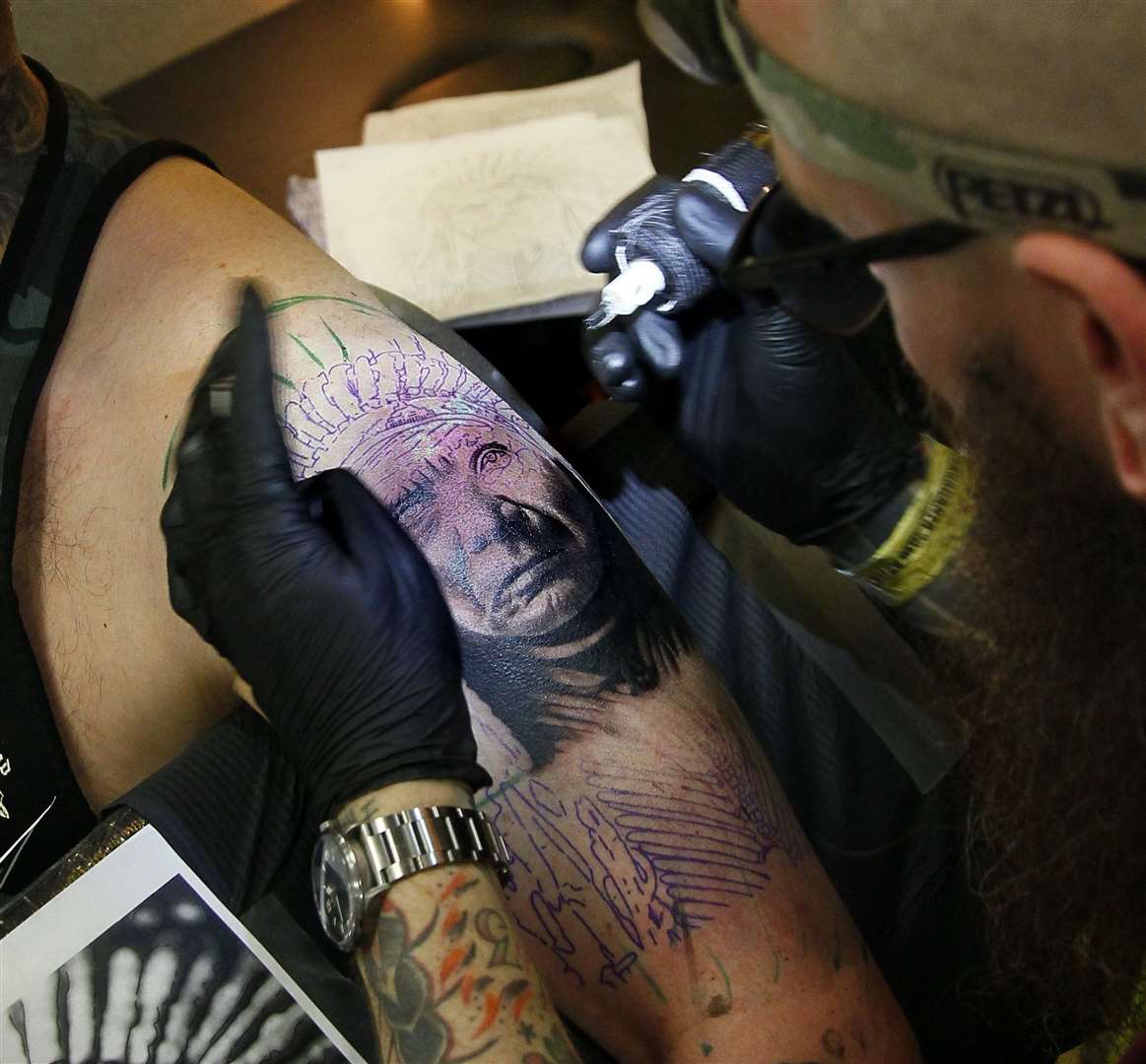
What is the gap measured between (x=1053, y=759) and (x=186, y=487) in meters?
0.71

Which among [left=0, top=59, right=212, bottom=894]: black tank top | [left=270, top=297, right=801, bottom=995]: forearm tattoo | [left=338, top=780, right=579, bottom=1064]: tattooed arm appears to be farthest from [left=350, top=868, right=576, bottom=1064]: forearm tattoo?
[left=0, top=59, right=212, bottom=894]: black tank top

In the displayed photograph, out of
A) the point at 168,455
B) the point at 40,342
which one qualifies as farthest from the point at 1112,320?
the point at 40,342

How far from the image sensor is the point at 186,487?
0.85m

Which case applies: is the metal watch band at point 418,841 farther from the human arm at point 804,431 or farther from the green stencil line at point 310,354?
the human arm at point 804,431

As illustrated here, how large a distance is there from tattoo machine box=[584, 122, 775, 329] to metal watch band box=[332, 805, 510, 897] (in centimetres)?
58

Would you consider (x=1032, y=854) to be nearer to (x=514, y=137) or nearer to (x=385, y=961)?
(x=385, y=961)

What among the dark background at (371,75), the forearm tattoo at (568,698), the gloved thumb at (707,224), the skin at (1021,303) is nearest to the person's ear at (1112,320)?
the skin at (1021,303)

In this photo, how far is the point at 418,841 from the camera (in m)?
0.73

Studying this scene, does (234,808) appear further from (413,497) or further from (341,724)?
(413,497)

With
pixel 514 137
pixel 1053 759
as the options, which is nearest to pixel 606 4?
pixel 514 137

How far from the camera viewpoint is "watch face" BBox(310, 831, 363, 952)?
74 centimetres

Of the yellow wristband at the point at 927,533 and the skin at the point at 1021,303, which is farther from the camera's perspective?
the yellow wristband at the point at 927,533

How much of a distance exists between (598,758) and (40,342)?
69 centimetres

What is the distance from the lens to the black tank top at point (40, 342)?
2.95 ft
